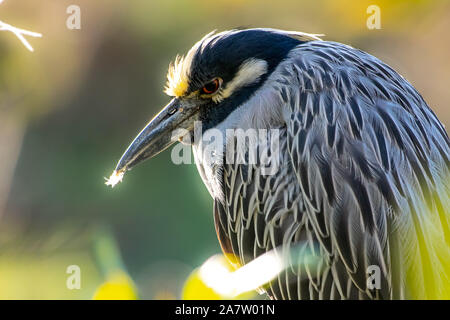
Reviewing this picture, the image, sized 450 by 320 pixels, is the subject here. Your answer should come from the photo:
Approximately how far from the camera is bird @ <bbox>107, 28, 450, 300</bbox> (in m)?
2.37

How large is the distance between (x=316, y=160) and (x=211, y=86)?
2.15 ft

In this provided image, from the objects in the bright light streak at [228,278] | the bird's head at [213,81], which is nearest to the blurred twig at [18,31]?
the bright light streak at [228,278]

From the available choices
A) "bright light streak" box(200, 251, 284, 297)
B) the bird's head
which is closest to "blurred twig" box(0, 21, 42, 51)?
"bright light streak" box(200, 251, 284, 297)

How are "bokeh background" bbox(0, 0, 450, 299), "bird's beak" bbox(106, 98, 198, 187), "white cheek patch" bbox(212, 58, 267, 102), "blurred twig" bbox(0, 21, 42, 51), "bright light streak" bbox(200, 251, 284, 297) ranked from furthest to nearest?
"bokeh background" bbox(0, 0, 450, 299) < "bird's beak" bbox(106, 98, 198, 187) < "white cheek patch" bbox(212, 58, 267, 102) < "blurred twig" bbox(0, 21, 42, 51) < "bright light streak" bbox(200, 251, 284, 297)

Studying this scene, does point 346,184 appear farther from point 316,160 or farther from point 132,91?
point 132,91

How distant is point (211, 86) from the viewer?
2.88 metres

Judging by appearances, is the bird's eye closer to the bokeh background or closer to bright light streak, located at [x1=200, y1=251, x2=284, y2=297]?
bright light streak, located at [x1=200, y1=251, x2=284, y2=297]

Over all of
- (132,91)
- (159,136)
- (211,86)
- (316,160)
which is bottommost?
(316,160)

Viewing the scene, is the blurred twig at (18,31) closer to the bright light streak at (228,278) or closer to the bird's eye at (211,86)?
the bright light streak at (228,278)

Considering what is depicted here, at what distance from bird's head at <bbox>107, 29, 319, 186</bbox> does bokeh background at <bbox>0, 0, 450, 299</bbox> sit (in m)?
1.61

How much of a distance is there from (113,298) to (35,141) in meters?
5.69

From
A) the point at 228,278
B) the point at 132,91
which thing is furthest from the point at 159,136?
the point at 132,91

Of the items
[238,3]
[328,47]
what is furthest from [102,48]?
[328,47]

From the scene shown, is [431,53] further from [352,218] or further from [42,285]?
[42,285]
